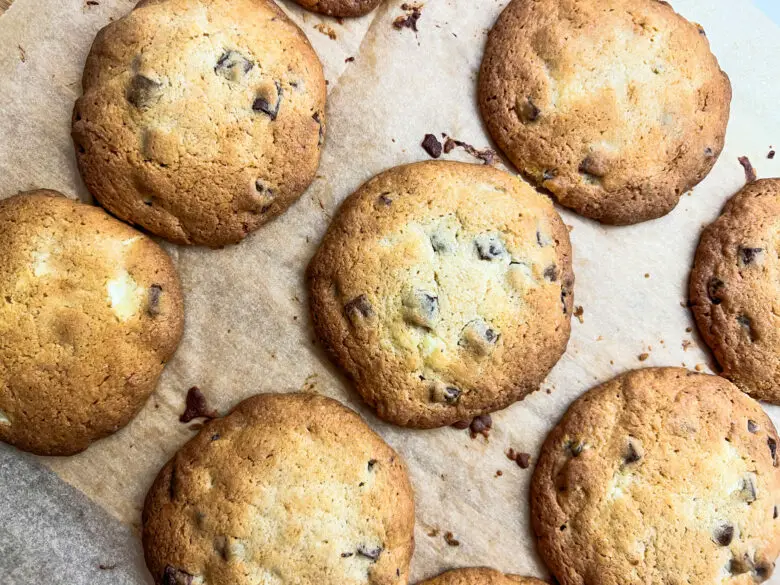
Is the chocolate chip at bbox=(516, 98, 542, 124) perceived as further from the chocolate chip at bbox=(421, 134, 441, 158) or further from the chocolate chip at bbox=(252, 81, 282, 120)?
the chocolate chip at bbox=(252, 81, 282, 120)

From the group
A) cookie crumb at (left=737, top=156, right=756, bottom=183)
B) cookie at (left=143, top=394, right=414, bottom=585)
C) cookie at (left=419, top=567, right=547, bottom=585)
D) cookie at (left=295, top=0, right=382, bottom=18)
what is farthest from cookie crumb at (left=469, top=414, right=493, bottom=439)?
cookie at (left=295, top=0, right=382, bottom=18)

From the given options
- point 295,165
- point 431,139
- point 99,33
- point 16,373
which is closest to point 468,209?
point 431,139

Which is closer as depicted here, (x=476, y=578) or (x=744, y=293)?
(x=476, y=578)

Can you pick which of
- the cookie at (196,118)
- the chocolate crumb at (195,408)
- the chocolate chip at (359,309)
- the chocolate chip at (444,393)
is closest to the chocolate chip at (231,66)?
the cookie at (196,118)

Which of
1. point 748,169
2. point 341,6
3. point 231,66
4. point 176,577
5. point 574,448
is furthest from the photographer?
point 748,169

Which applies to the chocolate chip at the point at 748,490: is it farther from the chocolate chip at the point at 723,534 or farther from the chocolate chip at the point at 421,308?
the chocolate chip at the point at 421,308

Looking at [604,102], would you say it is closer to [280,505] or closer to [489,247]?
[489,247]

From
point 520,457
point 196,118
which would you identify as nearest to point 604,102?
point 520,457

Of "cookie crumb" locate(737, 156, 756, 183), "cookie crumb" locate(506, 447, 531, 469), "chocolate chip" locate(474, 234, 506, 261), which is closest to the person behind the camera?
"chocolate chip" locate(474, 234, 506, 261)
